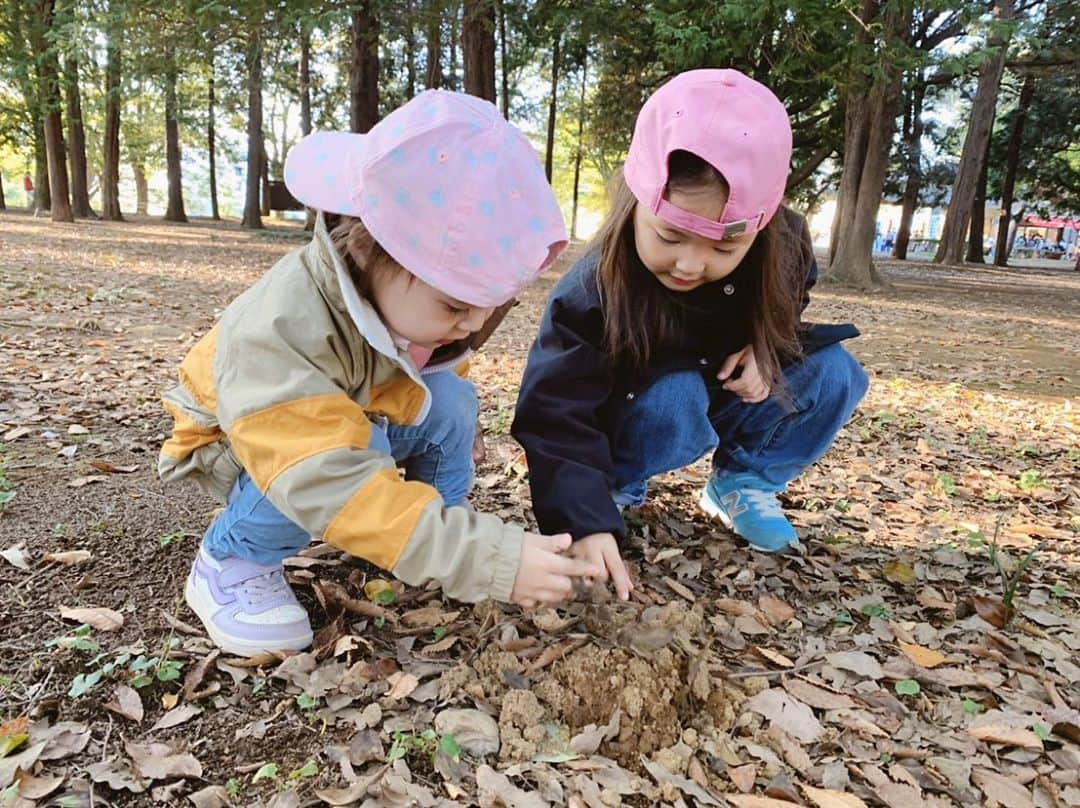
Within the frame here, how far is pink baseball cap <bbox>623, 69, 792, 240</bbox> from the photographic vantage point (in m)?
1.64

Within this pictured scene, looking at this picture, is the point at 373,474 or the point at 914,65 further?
the point at 914,65

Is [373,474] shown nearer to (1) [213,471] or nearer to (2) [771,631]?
(1) [213,471]

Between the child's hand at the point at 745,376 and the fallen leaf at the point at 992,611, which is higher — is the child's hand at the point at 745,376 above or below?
above

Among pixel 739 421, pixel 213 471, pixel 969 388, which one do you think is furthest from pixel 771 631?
pixel 969 388

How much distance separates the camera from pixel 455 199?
130 centimetres

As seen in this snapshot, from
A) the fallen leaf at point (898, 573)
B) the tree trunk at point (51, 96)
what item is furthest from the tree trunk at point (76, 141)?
the fallen leaf at point (898, 573)

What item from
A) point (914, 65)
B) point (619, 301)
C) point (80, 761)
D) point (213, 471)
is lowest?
point (80, 761)

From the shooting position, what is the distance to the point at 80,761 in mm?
1338

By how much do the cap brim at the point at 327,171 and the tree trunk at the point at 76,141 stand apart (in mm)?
14253

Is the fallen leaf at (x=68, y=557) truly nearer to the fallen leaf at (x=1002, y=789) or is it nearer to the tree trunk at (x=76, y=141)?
the fallen leaf at (x=1002, y=789)

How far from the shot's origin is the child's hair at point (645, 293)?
1.94 m

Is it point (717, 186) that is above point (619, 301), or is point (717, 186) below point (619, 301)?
above

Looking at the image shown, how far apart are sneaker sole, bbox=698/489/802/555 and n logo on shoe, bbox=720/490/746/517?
4cm

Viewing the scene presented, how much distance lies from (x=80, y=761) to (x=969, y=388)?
4.76 meters
